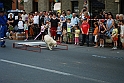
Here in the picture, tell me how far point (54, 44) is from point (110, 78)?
712cm

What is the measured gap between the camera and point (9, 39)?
2281cm

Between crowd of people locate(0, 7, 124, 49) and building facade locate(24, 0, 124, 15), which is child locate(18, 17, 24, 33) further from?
building facade locate(24, 0, 124, 15)

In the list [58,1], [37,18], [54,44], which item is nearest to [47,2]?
[58,1]

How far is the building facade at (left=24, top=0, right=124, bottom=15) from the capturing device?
25.7m

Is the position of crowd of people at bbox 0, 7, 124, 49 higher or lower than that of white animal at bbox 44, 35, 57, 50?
higher

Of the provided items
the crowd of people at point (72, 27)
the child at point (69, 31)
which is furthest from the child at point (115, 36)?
the child at point (69, 31)

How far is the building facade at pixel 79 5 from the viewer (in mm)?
25688

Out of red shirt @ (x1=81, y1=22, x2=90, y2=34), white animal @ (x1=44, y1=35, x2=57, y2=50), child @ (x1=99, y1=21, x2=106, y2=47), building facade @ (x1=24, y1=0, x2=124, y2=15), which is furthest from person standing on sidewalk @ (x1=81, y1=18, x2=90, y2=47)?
building facade @ (x1=24, y1=0, x2=124, y2=15)

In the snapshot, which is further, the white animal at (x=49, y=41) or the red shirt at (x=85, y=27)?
the red shirt at (x=85, y=27)

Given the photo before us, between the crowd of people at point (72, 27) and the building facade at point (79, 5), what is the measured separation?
17.9ft

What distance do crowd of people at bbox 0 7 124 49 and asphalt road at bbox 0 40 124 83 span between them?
119 inches

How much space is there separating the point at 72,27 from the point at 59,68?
354 inches

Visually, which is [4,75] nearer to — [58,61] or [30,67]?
[30,67]

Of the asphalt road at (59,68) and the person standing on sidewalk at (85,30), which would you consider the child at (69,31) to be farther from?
the asphalt road at (59,68)
